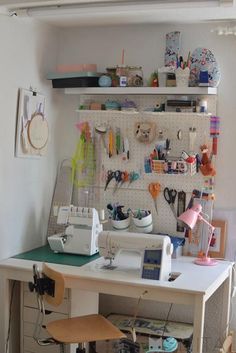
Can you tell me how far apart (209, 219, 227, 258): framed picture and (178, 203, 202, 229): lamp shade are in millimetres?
202

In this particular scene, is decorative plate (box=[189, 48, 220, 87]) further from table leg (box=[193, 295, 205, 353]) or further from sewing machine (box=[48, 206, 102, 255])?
table leg (box=[193, 295, 205, 353])

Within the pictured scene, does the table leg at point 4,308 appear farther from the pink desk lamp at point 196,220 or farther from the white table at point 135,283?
the pink desk lamp at point 196,220

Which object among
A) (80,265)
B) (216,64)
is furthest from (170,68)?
(80,265)

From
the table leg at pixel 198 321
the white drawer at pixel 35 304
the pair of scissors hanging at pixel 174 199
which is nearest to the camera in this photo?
the table leg at pixel 198 321

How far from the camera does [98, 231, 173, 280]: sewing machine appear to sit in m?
2.79

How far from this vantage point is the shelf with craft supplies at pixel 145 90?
320 centimetres

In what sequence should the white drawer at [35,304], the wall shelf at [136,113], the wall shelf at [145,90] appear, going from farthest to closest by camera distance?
the wall shelf at [136,113] < the wall shelf at [145,90] < the white drawer at [35,304]

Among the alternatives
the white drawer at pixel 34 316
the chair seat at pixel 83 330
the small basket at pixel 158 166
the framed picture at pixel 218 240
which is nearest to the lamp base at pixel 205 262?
the framed picture at pixel 218 240

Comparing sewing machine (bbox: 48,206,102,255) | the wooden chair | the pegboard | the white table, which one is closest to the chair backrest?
the wooden chair

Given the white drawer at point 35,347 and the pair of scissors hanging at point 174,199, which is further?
the pair of scissors hanging at point 174,199

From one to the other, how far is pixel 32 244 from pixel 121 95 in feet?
3.80

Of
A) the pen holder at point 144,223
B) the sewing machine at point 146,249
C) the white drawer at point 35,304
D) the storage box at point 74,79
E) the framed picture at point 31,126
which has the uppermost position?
the storage box at point 74,79

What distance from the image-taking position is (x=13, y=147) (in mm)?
3236

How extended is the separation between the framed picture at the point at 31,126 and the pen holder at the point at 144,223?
787mm
